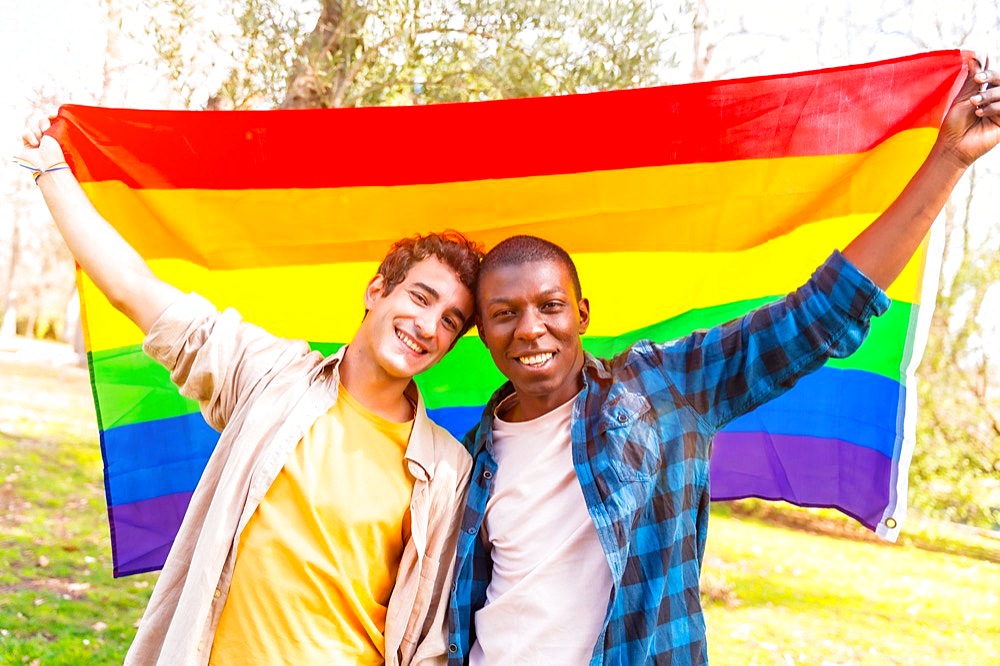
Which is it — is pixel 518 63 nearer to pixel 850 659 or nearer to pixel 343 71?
pixel 343 71

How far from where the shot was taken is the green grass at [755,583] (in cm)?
611

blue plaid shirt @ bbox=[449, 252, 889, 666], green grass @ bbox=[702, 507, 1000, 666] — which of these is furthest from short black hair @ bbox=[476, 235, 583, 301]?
green grass @ bbox=[702, 507, 1000, 666]

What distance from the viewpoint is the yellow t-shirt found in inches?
93.4

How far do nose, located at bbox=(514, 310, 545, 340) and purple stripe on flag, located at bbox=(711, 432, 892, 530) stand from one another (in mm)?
1202

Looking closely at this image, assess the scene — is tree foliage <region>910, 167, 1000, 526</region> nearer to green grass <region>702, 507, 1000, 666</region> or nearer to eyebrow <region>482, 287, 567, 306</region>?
green grass <region>702, 507, 1000, 666</region>

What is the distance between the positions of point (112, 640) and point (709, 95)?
524cm

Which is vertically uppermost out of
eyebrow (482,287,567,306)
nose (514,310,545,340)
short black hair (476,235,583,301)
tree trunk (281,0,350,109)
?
tree trunk (281,0,350,109)

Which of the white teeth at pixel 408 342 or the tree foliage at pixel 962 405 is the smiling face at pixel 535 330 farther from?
the tree foliage at pixel 962 405

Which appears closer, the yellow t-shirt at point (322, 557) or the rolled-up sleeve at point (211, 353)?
the yellow t-shirt at point (322, 557)

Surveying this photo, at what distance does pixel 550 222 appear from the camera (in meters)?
3.51

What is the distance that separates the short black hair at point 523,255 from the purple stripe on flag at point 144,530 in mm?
1695

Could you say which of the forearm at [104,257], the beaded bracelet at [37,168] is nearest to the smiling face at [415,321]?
the forearm at [104,257]

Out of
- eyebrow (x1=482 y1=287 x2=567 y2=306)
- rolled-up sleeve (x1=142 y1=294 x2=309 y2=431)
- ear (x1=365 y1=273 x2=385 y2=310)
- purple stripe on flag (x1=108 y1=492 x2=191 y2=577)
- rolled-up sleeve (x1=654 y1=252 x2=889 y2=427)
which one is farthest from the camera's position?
purple stripe on flag (x1=108 y1=492 x2=191 y2=577)

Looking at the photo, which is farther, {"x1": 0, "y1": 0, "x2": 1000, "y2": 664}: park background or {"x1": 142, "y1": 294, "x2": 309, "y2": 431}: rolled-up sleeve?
{"x1": 0, "y1": 0, "x2": 1000, "y2": 664}: park background
